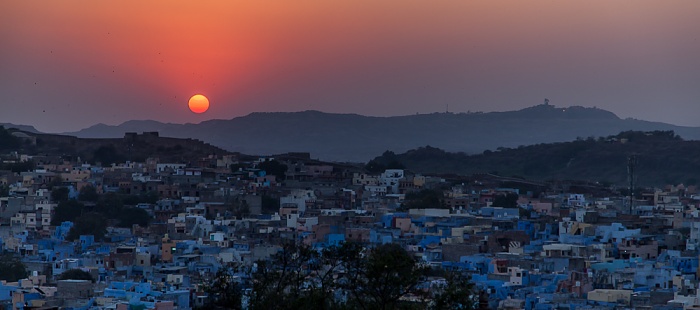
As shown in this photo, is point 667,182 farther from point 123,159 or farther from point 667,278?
point 667,278

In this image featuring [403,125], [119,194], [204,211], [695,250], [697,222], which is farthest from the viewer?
[403,125]

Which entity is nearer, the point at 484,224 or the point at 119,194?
the point at 484,224

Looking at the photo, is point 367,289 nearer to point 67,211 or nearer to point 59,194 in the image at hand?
point 67,211

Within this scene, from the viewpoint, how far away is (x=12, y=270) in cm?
2770

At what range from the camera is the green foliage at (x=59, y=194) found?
1690 inches

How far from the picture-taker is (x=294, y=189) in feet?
151

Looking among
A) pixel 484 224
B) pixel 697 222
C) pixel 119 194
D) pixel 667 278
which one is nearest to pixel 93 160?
pixel 119 194

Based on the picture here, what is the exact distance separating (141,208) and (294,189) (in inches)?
248

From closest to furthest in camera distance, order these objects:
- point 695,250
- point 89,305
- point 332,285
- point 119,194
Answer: point 332,285, point 89,305, point 695,250, point 119,194

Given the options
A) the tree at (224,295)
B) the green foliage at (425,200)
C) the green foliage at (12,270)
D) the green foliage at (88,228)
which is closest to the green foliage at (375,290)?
the tree at (224,295)

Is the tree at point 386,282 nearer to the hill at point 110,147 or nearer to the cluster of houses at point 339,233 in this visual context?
the cluster of houses at point 339,233

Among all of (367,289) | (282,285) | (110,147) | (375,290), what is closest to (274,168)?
(110,147)

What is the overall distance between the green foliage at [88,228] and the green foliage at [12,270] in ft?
20.9

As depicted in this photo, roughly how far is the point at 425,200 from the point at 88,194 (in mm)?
9847
